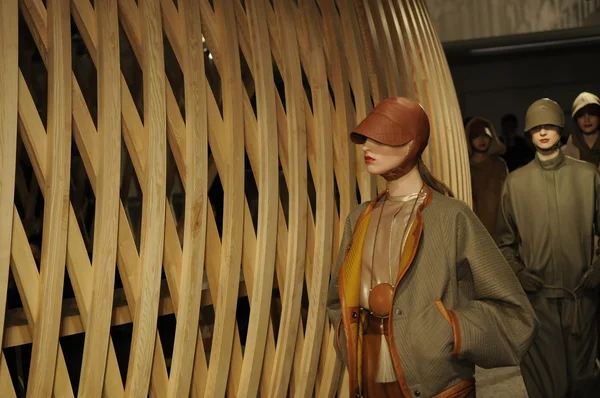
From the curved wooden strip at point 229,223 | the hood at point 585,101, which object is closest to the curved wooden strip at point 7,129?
the curved wooden strip at point 229,223

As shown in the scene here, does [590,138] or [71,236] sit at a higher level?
[71,236]

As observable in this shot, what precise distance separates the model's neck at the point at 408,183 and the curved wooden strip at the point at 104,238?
71cm

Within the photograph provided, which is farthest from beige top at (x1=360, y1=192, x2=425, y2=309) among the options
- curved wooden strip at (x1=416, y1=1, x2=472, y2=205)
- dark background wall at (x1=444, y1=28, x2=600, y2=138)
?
dark background wall at (x1=444, y1=28, x2=600, y2=138)

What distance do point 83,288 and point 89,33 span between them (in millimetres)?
661

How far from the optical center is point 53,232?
2.21 meters

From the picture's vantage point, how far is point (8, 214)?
212 cm

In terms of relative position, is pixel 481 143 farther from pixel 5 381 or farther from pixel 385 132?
pixel 5 381

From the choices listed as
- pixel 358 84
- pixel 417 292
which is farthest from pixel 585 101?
pixel 417 292

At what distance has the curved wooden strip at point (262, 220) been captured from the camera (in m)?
2.66

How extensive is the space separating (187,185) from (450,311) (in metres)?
0.80

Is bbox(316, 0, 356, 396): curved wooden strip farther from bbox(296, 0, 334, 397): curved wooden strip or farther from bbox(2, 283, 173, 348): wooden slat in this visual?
bbox(2, 283, 173, 348): wooden slat

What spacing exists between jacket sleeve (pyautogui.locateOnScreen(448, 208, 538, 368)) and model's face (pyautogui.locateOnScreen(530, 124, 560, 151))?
2.06 metres

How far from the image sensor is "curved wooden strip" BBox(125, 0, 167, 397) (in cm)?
238

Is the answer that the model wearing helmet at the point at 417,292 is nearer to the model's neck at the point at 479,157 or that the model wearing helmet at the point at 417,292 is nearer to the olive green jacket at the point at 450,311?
the olive green jacket at the point at 450,311
